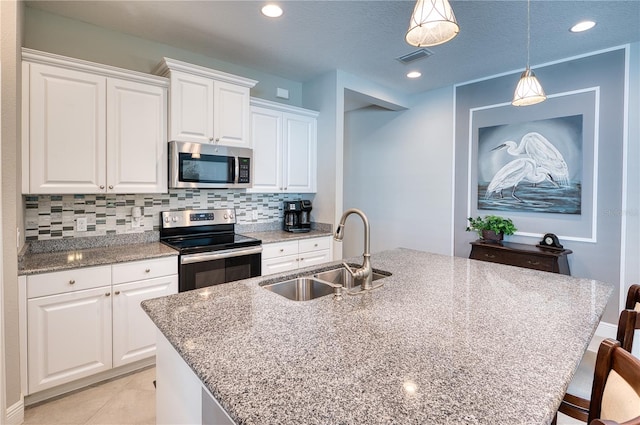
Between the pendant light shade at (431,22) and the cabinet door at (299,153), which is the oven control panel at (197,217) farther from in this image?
the pendant light shade at (431,22)

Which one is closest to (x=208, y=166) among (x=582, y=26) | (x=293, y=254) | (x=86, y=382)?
(x=293, y=254)

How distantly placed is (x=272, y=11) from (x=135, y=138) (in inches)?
56.8

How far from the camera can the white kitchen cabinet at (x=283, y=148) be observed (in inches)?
133

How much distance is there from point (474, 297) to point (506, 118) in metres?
2.98

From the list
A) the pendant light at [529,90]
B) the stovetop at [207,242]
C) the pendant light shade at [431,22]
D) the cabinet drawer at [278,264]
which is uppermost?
the pendant light shade at [431,22]

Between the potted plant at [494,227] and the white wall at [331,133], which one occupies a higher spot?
the white wall at [331,133]

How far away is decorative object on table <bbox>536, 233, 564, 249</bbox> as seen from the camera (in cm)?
323

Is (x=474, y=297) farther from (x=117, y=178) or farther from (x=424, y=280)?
(x=117, y=178)

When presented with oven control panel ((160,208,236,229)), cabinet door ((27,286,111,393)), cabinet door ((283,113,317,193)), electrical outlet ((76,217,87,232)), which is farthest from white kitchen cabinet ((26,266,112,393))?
cabinet door ((283,113,317,193))

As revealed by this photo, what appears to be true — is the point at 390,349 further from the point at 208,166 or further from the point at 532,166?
the point at 532,166

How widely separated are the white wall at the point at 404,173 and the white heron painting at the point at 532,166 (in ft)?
1.56

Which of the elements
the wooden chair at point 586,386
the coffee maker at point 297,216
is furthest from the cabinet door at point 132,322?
the wooden chair at point 586,386

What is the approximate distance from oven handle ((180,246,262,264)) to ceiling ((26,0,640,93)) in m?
1.86

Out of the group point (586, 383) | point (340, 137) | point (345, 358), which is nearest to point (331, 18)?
point (340, 137)
